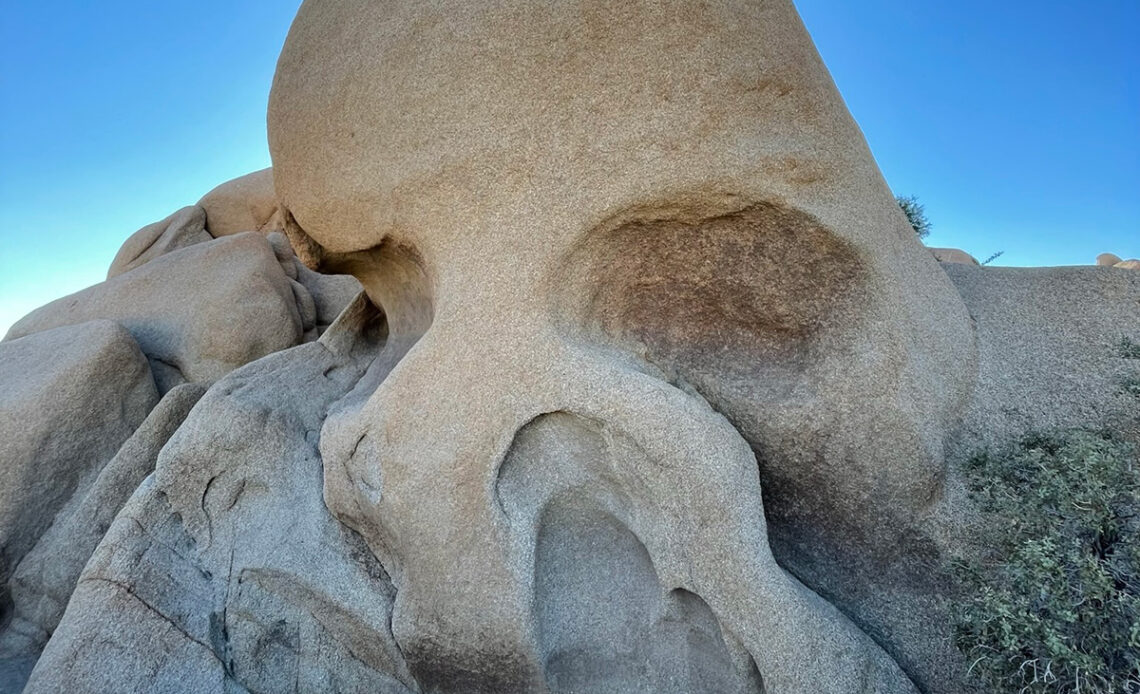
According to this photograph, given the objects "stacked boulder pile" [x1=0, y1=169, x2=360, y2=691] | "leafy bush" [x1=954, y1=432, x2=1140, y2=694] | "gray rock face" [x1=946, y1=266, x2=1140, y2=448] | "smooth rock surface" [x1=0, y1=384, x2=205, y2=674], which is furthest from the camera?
"stacked boulder pile" [x1=0, y1=169, x2=360, y2=691]

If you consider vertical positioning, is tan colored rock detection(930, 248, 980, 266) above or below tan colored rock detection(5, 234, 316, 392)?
below

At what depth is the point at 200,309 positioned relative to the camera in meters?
6.55

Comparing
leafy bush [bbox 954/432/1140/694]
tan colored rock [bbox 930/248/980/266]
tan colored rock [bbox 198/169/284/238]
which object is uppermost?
tan colored rock [bbox 198/169/284/238]

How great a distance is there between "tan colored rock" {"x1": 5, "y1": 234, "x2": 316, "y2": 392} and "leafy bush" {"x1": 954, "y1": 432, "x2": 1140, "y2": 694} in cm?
625

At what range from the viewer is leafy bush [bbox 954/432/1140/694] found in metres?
2.25

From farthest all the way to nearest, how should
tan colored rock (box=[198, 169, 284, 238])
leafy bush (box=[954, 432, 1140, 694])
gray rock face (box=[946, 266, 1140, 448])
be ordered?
tan colored rock (box=[198, 169, 284, 238]) → gray rock face (box=[946, 266, 1140, 448]) → leafy bush (box=[954, 432, 1140, 694])

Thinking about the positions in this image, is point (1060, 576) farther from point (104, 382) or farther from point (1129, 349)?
point (104, 382)

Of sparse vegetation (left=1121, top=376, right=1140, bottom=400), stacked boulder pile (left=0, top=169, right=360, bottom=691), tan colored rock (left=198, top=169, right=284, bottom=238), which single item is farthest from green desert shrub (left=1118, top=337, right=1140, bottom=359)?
tan colored rock (left=198, top=169, right=284, bottom=238)

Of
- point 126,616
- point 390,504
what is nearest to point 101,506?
point 126,616

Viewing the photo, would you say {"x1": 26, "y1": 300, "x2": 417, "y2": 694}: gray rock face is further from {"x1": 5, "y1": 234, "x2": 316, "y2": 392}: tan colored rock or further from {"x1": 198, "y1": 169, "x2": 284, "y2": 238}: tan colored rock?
{"x1": 198, "y1": 169, "x2": 284, "y2": 238}: tan colored rock

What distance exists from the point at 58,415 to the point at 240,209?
5.55 m

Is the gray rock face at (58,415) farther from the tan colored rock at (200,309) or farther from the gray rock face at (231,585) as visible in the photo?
the gray rock face at (231,585)

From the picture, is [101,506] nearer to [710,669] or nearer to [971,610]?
[710,669]

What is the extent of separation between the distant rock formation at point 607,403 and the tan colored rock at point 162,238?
6500 mm
